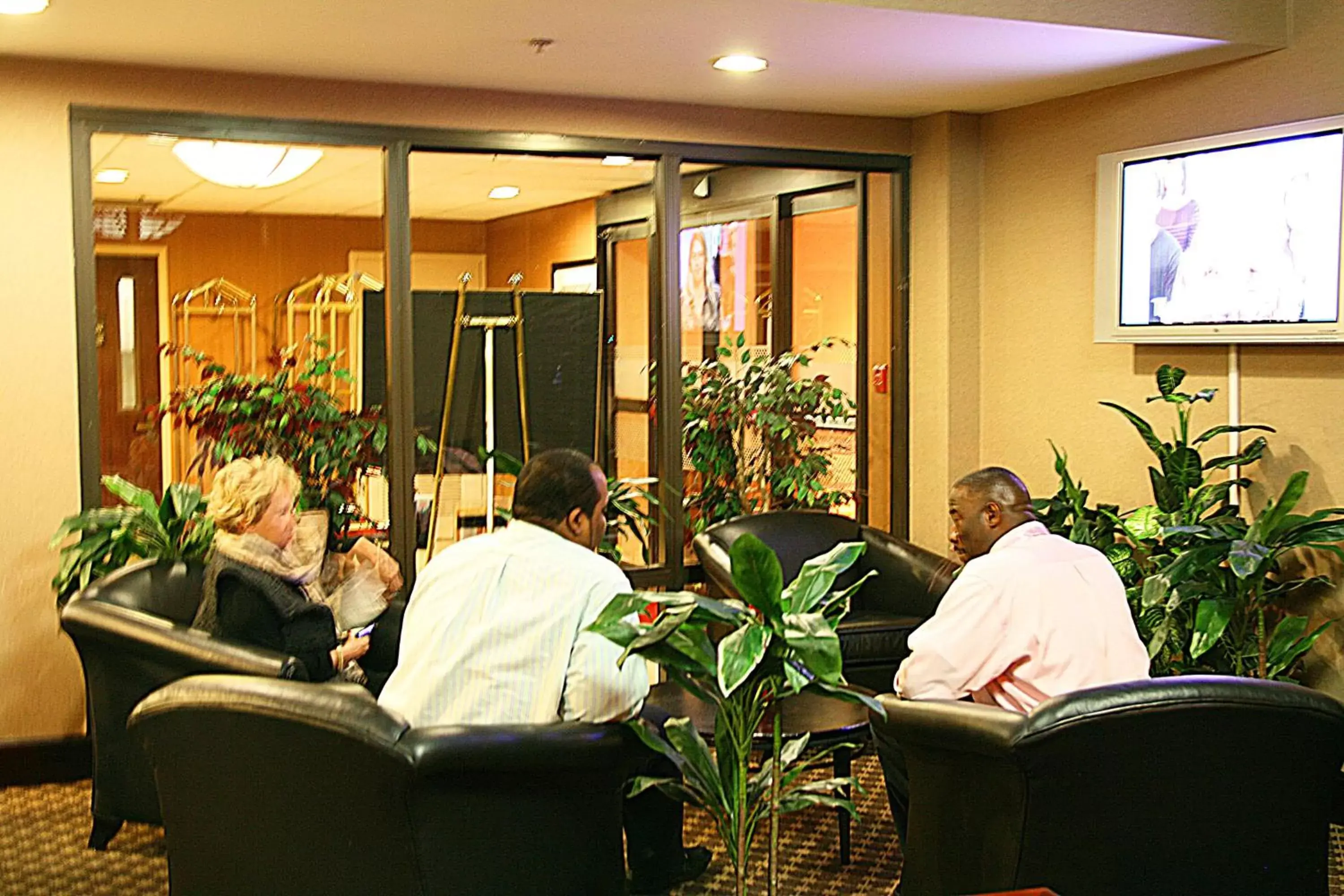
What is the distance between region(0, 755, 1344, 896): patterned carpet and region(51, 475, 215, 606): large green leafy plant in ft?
2.20

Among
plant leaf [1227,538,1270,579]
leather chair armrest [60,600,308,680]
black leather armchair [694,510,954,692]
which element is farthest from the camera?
black leather armchair [694,510,954,692]

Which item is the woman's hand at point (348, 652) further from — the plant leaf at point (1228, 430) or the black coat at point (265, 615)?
the plant leaf at point (1228, 430)

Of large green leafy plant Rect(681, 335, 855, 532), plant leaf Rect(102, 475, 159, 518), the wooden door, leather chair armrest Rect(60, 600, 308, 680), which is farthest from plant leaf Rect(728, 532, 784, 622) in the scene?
large green leafy plant Rect(681, 335, 855, 532)

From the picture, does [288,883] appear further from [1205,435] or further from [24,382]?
[1205,435]

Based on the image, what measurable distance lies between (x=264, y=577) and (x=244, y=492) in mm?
236

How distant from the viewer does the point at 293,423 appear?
16.5ft

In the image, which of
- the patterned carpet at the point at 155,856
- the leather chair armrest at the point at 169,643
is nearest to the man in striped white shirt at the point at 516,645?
the leather chair armrest at the point at 169,643

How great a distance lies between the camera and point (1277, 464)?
15.4 ft

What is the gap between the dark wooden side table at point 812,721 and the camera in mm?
3645

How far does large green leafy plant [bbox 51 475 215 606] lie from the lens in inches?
174

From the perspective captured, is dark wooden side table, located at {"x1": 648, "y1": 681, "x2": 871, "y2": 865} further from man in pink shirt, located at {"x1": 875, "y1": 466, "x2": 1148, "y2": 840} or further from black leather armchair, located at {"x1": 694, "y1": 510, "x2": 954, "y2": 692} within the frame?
black leather armchair, located at {"x1": 694, "y1": 510, "x2": 954, "y2": 692}

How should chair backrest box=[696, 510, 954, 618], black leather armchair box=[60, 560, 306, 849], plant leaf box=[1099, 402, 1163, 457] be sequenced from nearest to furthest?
black leather armchair box=[60, 560, 306, 849] → plant leaf box=[1099, 402, 1163, 457] → chair backrest box=[696, 510, 954, 618]

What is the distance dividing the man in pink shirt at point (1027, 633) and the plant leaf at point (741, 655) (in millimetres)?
576

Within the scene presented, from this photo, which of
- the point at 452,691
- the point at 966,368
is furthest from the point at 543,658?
the point at 966,368
